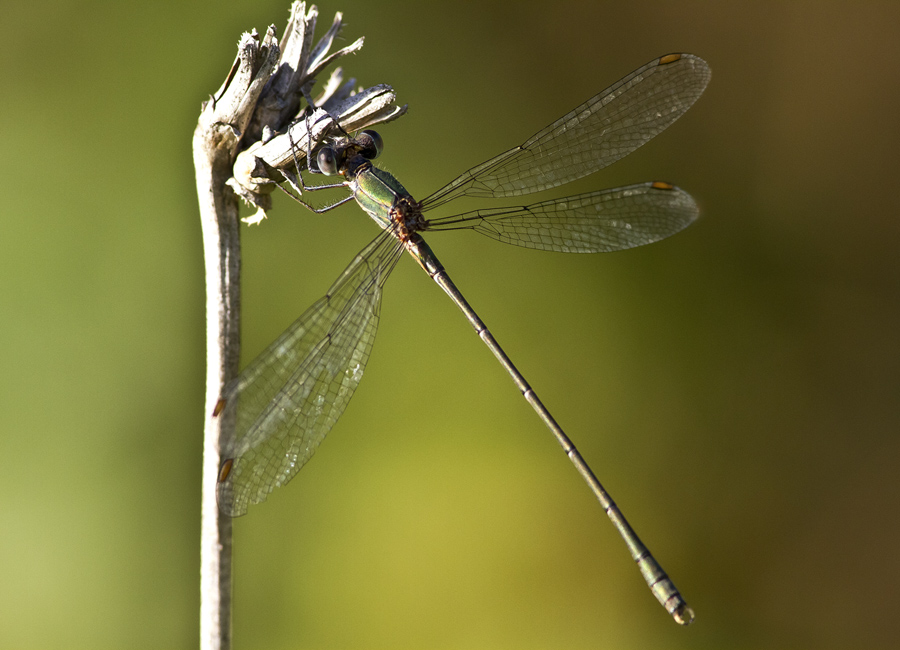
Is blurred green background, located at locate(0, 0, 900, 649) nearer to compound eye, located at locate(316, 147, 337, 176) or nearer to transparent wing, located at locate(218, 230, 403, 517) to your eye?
transparent wing, located at locate(218, 230, 403, 517)

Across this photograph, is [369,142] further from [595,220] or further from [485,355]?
[485,355]

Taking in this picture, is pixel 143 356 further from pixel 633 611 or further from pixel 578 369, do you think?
pixel 633 611

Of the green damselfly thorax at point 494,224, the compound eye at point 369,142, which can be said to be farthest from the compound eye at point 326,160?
the compound eye at point 369,142

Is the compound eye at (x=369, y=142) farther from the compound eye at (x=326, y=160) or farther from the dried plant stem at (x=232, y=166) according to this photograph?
the dried plant stem at (x=232, y=166)

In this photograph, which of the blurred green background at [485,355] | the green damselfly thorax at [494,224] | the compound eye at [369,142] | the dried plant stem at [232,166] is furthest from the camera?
the blurred green background at [485,355]

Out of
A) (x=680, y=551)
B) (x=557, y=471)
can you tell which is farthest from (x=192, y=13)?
(x=680, y=551)

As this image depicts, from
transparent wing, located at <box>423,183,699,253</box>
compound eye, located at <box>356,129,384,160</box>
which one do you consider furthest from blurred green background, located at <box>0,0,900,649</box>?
compound eye, located at <box>356,129,384,160</box>
